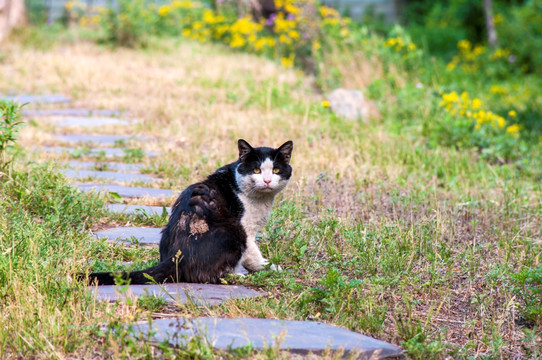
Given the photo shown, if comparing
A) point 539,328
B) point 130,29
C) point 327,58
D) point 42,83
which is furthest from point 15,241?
point 130,29

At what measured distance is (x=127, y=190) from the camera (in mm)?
5406

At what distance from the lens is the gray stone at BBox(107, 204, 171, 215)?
190 inches

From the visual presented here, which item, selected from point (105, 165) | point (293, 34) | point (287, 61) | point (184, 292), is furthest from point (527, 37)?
point (184, 292)

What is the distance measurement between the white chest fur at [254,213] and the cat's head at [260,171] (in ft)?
0.15

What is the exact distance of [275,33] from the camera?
13406 mm

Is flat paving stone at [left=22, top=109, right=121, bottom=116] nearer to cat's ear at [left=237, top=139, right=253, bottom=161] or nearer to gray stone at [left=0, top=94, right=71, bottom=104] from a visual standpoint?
gray stone at [left=0, top=94, right=71, bottom=104]

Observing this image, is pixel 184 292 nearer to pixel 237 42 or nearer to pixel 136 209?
pixel 136 209

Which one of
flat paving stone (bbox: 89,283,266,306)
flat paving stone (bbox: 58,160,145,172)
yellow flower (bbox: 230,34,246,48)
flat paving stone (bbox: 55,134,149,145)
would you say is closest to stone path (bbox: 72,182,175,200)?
flat paving stone (bbox: 58,160,145,172)

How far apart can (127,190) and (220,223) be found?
1.94 meters

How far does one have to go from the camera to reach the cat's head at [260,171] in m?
3.94

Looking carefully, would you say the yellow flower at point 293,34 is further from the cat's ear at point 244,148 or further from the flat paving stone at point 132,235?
the cat's ear at point 244,148

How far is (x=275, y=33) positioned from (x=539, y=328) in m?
10.8

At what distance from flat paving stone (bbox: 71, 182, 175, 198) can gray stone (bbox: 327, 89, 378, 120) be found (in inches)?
142

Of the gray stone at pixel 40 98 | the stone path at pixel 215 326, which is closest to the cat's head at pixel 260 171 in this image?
the stone path at pixel 215 326
